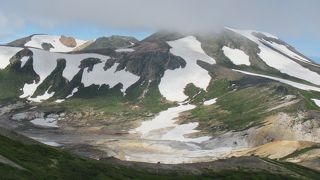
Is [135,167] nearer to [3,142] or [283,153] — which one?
[3,142]

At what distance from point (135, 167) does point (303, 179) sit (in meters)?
42.3

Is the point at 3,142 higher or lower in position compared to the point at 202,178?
higher

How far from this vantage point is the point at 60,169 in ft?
269

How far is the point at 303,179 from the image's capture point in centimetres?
12294

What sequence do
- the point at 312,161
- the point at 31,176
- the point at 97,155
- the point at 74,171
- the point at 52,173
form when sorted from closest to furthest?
the point at 31,176, the point at 52,173, the point at 74,171, the point at 312,161, the point at 97,155

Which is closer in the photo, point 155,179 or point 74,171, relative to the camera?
point 74,171

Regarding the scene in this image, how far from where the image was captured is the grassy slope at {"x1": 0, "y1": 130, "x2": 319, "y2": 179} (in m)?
73.7

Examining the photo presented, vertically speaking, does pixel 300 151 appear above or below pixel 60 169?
Answer: below

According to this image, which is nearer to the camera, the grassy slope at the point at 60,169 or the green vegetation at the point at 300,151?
the grassy slope at the point at 60,169

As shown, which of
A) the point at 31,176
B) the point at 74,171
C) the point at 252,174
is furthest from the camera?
the point at 252,174

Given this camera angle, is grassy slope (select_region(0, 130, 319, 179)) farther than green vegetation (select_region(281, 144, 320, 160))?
No

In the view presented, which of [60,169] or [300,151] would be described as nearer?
[60,169]

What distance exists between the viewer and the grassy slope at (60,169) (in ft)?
242

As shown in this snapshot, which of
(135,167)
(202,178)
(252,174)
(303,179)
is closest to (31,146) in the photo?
(135,167)
